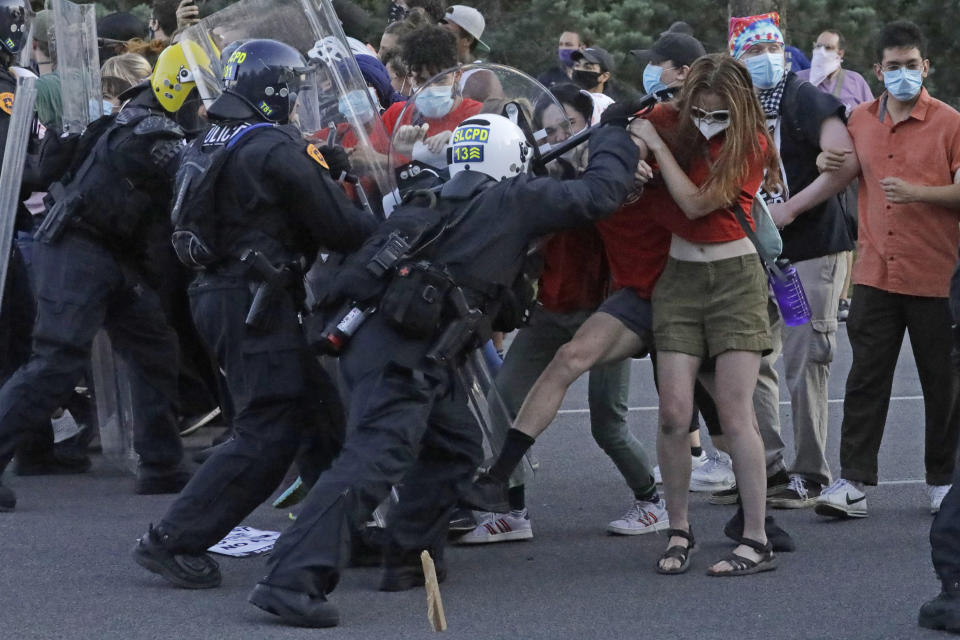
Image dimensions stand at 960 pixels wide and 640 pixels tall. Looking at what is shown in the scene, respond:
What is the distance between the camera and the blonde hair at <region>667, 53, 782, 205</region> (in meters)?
5.43

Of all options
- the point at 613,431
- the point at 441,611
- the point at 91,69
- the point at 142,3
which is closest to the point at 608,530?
the point at 613,431

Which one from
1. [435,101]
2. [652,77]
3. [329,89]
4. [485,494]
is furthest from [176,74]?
[485,494]

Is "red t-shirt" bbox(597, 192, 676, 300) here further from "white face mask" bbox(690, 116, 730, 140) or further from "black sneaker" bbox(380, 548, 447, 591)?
"black sneaker" bbox(380, 548, 447, 591)

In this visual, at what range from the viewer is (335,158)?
5.59 metres

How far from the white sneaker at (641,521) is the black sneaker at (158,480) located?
2150mm

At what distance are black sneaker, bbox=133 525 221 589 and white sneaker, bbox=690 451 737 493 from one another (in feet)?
8.57

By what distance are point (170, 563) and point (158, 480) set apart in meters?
1.82

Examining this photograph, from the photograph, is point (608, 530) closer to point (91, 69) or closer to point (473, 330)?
point (473, 330)

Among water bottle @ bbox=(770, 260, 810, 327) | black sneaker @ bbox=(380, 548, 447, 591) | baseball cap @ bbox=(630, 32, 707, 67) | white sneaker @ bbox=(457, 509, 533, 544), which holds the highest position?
baseball cap @ bbox=(630, 32, 707, 67)

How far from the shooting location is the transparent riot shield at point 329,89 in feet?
19.3

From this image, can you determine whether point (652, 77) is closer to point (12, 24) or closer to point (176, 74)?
point (176, 74)

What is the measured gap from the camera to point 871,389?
255 inches

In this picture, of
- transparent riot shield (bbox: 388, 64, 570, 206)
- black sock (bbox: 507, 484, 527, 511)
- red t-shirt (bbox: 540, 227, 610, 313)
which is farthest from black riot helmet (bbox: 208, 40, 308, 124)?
black sock (bbox: 507, 484, 527, 511)

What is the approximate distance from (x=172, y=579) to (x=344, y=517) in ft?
2.97
